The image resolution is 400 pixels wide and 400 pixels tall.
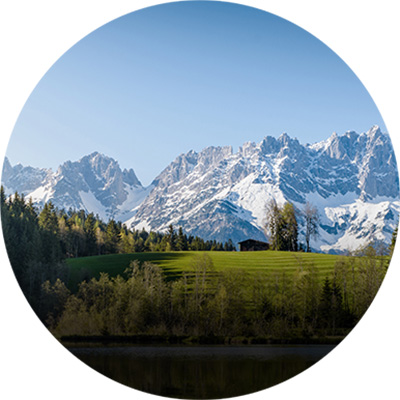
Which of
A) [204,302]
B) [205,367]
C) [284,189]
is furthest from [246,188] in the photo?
[205,367]

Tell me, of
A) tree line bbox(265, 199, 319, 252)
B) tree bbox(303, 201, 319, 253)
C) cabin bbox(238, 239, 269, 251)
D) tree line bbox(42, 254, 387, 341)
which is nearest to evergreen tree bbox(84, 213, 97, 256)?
tree line bbox(42, 254, 387, 341)

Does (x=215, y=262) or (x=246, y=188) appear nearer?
(x=215, y=262)

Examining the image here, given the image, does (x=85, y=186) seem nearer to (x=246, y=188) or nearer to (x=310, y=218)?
(x=246, y=188)

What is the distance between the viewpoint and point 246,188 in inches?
546

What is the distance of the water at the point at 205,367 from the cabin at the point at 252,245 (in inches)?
78.5

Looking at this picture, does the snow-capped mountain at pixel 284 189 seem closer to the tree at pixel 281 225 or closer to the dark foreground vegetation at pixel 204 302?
the tree at pixel 281 225

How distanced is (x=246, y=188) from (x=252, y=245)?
4.32 feet

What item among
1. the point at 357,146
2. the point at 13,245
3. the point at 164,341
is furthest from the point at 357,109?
the point at 13,245

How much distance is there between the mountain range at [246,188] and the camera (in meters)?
13.4

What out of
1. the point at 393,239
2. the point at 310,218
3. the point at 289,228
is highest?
the point at 310,218

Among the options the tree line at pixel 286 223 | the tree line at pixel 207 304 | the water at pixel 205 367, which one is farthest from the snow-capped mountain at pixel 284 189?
the water at pixel 205 367

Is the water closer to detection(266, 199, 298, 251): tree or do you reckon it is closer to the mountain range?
detection(266, 199, 298, 251): tree

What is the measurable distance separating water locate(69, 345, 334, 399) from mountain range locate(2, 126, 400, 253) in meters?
2.26

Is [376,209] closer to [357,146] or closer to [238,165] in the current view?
[357,146]
